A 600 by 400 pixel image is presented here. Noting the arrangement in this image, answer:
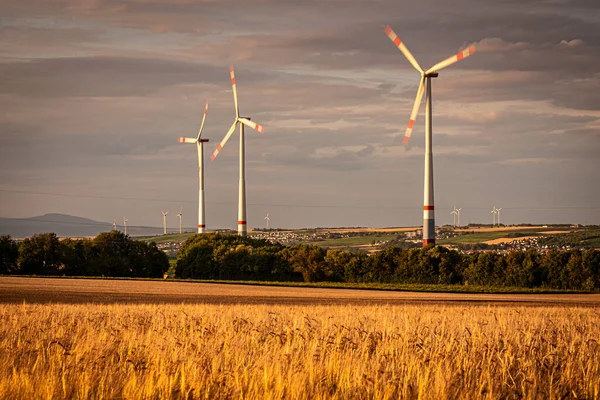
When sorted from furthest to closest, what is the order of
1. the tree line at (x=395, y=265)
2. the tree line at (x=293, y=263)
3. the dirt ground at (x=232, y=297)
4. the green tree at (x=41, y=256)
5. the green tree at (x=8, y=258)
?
the green tree at (x=8, y=258)
the green tree at (x=41, y=256)
the tree line at (x=293, y=263)
the tree line at (x=395, y=265)
the dirt ground at (x=232, y=297)

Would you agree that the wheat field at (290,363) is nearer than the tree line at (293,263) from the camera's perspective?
Yes

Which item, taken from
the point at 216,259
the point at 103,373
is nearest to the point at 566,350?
the point at 103,373

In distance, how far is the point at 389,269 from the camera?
379 feet

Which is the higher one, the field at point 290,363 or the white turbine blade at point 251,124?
the white turbine blade at point 251,124

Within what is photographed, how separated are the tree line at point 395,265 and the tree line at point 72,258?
26.5 ft

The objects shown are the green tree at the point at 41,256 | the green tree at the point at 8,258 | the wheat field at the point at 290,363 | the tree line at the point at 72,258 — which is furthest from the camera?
the tree line at the point at 72,258

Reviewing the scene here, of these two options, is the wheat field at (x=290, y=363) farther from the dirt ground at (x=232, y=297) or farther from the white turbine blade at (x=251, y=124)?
the white turbine blade at (x=251, y=124)

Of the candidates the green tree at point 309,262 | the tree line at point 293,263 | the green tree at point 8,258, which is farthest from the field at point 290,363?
the green tree at point 8,258

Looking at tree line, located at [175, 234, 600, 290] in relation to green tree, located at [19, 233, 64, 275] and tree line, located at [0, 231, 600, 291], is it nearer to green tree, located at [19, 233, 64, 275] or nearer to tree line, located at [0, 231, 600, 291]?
tree line, located at [0, 231, 600, 291]

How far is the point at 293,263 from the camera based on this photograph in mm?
122438

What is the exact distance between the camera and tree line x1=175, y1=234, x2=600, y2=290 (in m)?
105

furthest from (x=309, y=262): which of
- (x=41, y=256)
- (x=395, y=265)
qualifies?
(x=41, y=256)

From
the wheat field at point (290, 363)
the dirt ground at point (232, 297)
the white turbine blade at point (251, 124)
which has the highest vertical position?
the white turbine blade at point (251, 124)

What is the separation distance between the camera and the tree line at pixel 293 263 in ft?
347
